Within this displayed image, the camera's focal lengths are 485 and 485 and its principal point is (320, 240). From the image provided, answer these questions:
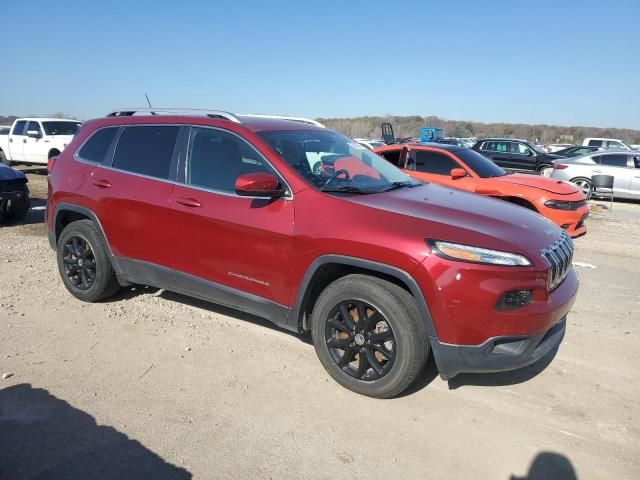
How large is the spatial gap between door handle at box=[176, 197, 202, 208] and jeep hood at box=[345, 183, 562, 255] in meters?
1.24

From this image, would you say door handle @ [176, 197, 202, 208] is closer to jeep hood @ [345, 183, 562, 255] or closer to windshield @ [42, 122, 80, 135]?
jeep hood @ [345, 183, 562, 255]

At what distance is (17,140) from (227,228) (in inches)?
598

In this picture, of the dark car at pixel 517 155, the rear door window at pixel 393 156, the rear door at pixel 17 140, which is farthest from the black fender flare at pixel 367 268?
the dark car at pixel 517 155

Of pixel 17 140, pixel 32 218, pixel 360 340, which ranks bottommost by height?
pixel 32 218

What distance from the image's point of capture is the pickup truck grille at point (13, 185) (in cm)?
796

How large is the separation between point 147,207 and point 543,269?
307cm

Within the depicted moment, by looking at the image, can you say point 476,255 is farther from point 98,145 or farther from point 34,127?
point 34,127

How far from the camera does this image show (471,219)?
10.4 ft

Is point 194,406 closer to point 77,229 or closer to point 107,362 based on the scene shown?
point 107,362

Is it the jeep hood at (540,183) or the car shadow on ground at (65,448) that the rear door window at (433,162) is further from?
the car shadow on ground at (65,448)

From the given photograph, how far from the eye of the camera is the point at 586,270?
6.46 metres

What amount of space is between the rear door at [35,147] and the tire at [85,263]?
38.8ft

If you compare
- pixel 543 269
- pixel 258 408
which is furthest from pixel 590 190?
pixel 258 408


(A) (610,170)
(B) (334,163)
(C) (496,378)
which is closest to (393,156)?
(B) (334,163)
